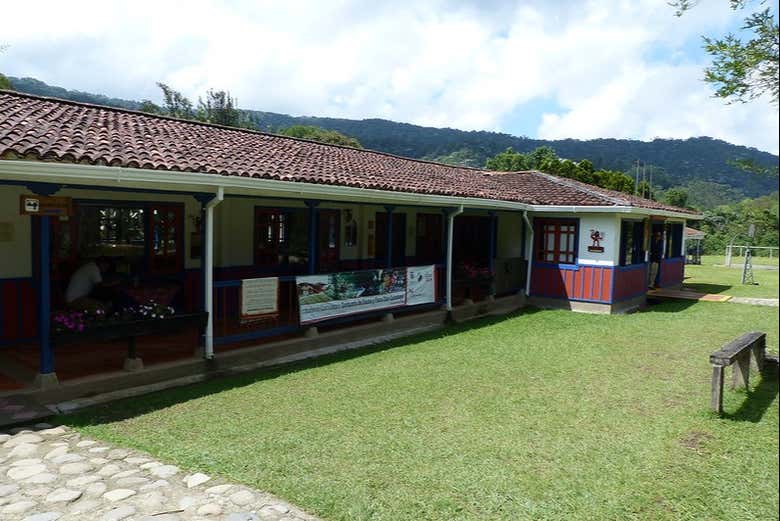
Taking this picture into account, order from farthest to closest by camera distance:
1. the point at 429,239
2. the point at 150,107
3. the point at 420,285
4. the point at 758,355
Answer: the point at 150,107
the point at 429,239
the point at 420,285
the point at 758,355

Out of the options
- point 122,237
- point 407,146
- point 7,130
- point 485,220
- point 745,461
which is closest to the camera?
point 745,461

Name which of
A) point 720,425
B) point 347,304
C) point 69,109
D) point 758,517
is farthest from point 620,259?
point 69,109

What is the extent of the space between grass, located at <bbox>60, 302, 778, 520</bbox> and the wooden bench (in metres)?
0.21

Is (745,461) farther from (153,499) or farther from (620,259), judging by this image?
(620,259)

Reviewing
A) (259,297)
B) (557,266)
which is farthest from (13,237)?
(557,266)

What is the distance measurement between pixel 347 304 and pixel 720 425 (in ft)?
19.2

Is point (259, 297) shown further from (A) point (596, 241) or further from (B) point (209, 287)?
(A) point (596, 241)

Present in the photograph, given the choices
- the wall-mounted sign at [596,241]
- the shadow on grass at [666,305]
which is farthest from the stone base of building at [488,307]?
the shadow on grass at [666,305]

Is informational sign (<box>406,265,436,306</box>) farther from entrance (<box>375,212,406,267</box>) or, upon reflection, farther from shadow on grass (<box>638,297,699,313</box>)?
shadow on grass (<box>638,297,699,313</box>)

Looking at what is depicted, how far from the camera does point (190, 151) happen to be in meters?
8.49

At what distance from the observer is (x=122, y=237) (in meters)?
9.46

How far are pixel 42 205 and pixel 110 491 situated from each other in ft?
11.4

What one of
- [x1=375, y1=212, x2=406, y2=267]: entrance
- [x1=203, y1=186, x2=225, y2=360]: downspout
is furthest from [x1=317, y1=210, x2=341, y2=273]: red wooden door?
[x1=203, y1=186, x2=225, y2=360]: downspout

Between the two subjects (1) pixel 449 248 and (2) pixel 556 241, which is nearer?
(1) pixel 449 248
